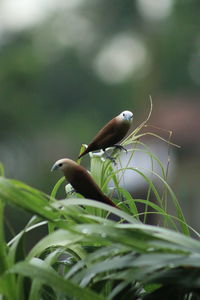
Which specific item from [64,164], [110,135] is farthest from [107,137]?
[64,164]

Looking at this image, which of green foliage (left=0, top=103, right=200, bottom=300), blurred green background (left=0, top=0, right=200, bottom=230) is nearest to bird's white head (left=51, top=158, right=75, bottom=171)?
green foliage (left=0, top=103, right=200, bottom=300)

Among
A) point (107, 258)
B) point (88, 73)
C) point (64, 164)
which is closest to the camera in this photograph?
point (107, 258)

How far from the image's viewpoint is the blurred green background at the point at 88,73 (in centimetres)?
1585

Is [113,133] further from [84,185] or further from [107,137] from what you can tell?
[84,185]

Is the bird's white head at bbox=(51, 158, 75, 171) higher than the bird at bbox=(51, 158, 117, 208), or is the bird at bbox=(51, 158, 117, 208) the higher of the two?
the bird's white head at bbox=(51, 158, 75, 171)

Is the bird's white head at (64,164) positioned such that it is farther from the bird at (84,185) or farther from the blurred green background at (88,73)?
the blurred green background at (88,73)

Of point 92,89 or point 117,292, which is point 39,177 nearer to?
point 92,89

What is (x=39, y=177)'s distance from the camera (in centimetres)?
1410

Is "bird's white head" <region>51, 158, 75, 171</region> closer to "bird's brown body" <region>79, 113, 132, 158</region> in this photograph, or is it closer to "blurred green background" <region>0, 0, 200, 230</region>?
"bird's brown body" <region>79, 113, 132, 158</region>

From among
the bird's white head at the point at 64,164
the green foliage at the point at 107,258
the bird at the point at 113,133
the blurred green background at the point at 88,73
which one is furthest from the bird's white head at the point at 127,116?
the blurred green background at the point at 88,73

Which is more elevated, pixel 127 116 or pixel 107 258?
pixel 127 116

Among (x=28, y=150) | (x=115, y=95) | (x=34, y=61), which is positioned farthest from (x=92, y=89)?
(x=28, y=150)

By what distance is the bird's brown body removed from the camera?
3.05 feet

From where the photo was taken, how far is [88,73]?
68.0ft
